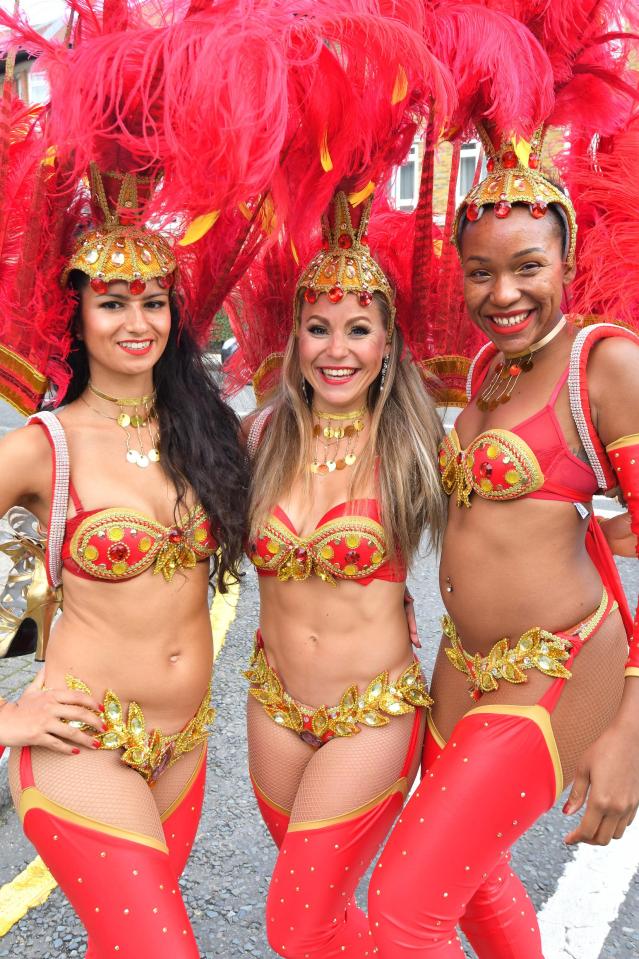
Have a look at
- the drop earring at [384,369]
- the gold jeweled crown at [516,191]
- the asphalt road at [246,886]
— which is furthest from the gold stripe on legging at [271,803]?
the gold jeweled crown at [516,191]

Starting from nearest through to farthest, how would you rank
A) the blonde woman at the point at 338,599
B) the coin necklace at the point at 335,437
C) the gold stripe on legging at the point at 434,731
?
the blonde woman at the point at 338,599
the gold stripe on legging at the point at 434,731
the coin necklace at the point at 335,437

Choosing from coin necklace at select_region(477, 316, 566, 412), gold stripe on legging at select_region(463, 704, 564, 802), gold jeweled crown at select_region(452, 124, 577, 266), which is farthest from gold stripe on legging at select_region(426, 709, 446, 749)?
gold jeweled crown at select_region(452, 124, 577, 266)

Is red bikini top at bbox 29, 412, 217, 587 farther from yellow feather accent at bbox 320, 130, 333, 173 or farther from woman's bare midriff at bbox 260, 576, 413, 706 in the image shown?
yellow feather accent at bbox 320, 130, 333, 173

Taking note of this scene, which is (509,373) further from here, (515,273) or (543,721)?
(543,721)

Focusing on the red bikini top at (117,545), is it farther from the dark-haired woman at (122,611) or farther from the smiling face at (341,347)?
the smiling face at (341,347)

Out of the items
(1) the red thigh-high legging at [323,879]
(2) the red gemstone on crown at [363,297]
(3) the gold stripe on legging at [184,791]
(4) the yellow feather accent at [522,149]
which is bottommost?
(1) the red thigh-high legging at [323,879]

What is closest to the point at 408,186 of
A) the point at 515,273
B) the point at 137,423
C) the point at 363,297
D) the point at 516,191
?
the point at 363,297

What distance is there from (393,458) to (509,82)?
974 millimetres

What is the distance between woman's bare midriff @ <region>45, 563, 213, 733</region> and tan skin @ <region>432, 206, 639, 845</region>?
2.46ft

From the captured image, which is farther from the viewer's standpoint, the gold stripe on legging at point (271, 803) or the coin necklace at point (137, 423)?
the gold stripe on legging at point (271, 803)

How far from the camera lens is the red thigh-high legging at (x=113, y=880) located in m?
1.73

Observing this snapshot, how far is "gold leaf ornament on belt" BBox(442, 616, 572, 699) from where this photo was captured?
192 centimetres

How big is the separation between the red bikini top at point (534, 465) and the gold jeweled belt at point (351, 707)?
58cm

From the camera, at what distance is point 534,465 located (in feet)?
6.23
